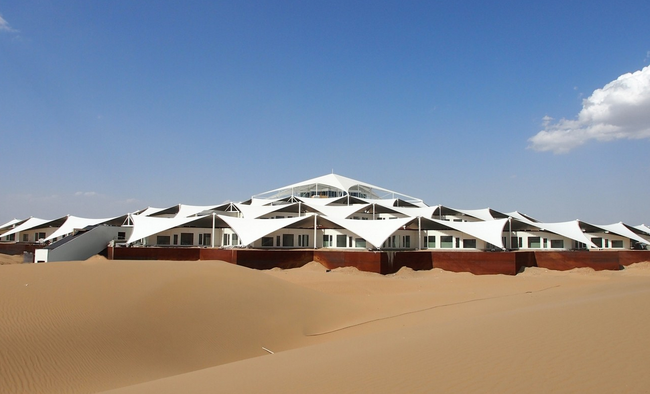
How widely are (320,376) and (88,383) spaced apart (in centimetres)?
432

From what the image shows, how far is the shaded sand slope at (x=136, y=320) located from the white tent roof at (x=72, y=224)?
32.1m

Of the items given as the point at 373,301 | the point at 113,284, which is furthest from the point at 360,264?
the point at 113,284

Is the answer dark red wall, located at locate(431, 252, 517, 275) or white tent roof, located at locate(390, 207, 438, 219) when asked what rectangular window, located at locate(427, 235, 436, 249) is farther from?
dark red wall, located at locate(431, 252, 517, 275)

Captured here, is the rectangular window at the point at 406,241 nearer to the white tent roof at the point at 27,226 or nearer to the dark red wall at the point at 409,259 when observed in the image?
the dark red wall at the point at 409,259

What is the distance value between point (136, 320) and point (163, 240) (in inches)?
1089

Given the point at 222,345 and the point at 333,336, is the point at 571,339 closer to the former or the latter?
the point at 333,336

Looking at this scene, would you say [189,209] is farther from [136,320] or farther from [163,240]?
[136,320]

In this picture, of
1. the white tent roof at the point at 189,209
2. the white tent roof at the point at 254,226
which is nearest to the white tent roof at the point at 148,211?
the white tent roof at the point at 189,209

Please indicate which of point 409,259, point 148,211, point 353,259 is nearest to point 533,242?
point 409,259

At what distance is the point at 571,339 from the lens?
759cm

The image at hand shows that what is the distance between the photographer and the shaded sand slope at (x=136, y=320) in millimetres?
8352

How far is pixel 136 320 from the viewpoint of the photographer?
35.5ft

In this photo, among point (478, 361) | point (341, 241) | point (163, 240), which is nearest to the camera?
point (478, 361)

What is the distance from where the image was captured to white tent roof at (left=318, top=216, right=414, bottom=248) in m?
30.3
